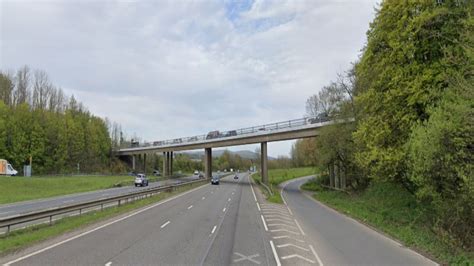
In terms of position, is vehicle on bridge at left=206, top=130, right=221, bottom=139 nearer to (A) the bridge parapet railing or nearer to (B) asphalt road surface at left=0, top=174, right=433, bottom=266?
(A) the bridge parapet railing

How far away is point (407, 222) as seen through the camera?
16766 millimetres

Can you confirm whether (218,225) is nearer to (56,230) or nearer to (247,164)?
(56,230)

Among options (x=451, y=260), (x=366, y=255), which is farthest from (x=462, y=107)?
(x=366, y=255)

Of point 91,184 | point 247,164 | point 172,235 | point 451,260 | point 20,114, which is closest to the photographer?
point 451,260

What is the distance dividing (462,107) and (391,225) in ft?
24.0

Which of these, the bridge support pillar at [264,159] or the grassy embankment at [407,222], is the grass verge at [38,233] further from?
the bridge support pillar at [264,159]

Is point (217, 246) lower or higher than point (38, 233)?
lower

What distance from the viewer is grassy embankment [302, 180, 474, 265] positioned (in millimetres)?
10836

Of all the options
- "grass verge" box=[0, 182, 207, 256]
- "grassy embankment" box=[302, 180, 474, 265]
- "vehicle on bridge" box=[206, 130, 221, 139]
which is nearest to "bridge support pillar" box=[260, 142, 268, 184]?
"vehicle on bridge" box=[206, 130, 221, 139]

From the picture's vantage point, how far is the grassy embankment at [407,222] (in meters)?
10.8

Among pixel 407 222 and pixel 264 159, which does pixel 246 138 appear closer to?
pixel 264 159

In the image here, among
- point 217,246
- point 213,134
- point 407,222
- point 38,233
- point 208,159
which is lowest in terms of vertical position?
point 407,222

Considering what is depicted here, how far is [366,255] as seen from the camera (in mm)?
11109

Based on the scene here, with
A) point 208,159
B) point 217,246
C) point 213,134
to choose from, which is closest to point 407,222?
point 217,246
